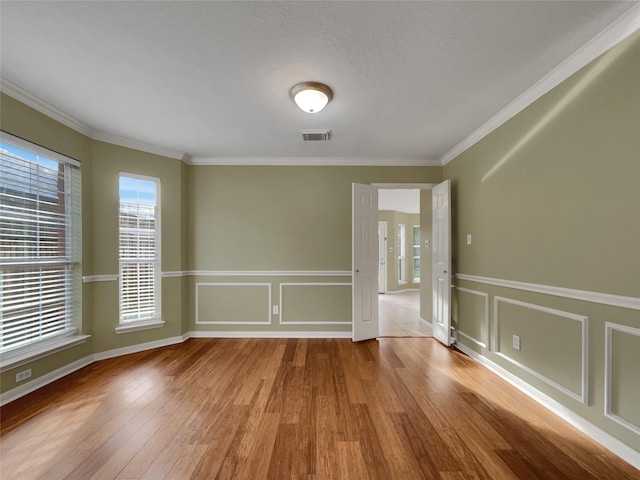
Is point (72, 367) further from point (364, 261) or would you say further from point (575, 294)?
point (575, 294)

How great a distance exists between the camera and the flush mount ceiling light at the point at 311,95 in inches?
84.9

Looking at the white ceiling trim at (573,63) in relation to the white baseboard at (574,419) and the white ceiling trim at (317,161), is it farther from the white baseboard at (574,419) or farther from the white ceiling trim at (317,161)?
the white baseboard at (574,419)

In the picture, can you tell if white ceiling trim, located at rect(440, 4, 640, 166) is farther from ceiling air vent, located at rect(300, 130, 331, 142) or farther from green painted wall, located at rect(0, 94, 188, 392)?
green painted wall, located at rect(0, 94, 188, 392)

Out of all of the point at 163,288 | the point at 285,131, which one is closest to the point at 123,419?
the point at 163,288

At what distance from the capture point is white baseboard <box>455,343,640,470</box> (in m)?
1.61

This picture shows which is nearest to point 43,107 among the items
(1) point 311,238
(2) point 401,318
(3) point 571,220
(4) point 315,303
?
→ (1) point 311,238

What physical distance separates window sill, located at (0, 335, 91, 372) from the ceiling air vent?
3.17 metres

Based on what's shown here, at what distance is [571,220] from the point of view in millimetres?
1969

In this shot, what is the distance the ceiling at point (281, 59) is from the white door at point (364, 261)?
1.00 m

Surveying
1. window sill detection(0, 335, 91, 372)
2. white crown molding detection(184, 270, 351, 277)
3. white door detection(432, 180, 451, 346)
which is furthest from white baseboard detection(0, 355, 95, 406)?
white door detection(432, 180, 451, 346)

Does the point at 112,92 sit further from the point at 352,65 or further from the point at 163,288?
the point at 163,288

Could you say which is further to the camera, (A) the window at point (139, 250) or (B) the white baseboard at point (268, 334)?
(B) the white baseboard at point (268, 334)

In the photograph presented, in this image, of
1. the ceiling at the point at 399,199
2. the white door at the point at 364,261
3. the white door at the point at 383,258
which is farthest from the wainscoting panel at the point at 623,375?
the white door at the point at 383,258

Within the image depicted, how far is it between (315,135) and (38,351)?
10.8 feet
